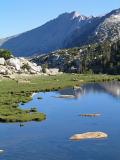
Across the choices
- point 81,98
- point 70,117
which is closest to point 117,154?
point 70,117

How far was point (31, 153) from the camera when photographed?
6919cm

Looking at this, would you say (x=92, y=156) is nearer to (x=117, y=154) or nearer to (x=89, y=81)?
(x=117, y=154)

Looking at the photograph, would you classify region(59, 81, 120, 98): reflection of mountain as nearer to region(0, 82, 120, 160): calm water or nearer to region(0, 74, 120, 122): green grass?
region(0, 74, 120, 122): green grass

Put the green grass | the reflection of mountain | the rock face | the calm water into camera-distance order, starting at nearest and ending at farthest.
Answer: the calm water, the rock face, the green grass, the reflection of mountain

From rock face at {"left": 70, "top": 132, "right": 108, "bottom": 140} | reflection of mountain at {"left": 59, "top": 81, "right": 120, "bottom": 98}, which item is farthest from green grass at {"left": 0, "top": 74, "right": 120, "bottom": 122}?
rock face at {"left": 70, "top": 132, "right": 108, "bottom": 140}

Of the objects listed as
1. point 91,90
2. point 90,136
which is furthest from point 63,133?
point 91,90

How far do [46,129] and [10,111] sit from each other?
783 inches

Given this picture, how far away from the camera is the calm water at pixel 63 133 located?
68.1m

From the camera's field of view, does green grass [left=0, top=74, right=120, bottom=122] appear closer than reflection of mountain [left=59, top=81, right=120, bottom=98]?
Yes

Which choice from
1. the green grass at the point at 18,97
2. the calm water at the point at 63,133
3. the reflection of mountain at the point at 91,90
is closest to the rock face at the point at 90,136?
the calm water at the point at 63,133

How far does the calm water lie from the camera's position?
68.1 meters

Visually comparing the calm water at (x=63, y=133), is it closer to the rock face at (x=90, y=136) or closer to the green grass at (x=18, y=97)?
the rock face at (x=90, y=136)

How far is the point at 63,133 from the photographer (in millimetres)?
82438

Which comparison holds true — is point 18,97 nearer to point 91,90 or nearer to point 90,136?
point 91,90
